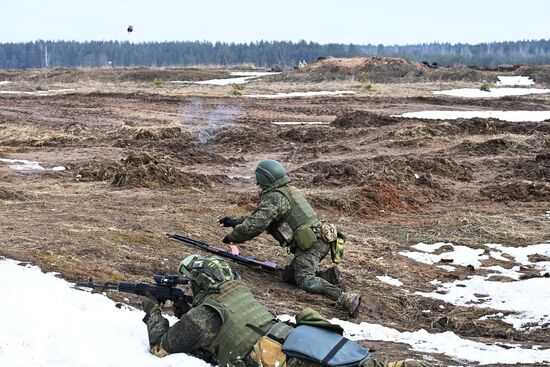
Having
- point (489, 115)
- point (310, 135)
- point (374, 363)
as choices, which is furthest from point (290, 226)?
point (489, 115)

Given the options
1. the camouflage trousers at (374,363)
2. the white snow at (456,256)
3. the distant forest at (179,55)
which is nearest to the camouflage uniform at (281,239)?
the white snow at (456,256)

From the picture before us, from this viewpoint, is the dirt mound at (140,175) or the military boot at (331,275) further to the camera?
the dirt mound at (140,175)

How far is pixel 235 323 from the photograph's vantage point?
590cm

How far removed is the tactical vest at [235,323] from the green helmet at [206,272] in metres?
0.07

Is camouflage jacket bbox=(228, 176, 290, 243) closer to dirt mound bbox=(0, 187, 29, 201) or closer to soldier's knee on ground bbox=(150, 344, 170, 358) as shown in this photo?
soldier's knee on ground bbox=(150, 344, 170, 358)

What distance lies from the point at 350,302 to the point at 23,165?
36.7 feet

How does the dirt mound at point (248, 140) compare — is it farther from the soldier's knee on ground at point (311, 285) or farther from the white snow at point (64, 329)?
the white snow at point (64, 329)

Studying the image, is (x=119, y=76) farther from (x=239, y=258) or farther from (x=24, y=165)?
(x=239, y=258)

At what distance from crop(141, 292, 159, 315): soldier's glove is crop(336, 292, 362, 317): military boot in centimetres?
275

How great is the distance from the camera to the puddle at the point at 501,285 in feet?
31.4

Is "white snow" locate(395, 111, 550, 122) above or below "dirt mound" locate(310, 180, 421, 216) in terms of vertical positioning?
above

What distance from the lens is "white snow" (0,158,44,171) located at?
17.4m

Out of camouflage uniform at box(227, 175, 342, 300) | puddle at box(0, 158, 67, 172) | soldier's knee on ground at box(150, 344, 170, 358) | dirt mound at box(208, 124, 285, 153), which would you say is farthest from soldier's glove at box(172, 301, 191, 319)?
dirt mound at box(208, 124, 285, 153)

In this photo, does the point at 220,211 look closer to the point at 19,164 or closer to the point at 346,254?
the point at 346,254
